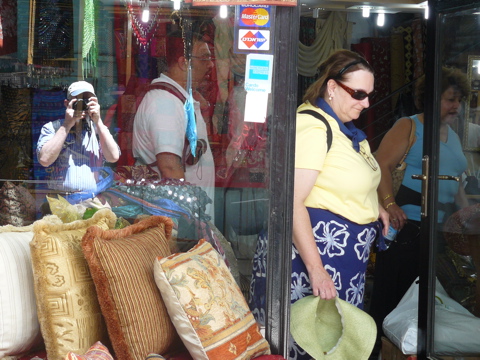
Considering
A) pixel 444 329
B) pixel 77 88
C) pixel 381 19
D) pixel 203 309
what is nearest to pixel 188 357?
pixel 203 309

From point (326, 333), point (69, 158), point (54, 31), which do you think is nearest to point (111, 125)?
point (69, 158)

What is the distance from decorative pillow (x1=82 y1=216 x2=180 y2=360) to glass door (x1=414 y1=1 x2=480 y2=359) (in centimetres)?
172

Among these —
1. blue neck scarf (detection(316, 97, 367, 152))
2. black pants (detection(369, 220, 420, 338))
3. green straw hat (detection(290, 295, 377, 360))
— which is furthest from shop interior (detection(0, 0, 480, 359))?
black pants (detection(369, 220, 420, 338))

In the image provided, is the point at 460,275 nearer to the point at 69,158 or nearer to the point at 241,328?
the point at 241,328

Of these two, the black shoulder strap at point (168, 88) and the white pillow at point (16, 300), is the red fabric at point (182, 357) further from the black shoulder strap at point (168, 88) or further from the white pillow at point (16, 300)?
the black shoulder strap at point (168, 88)

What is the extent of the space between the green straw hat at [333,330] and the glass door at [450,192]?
36.8 inches

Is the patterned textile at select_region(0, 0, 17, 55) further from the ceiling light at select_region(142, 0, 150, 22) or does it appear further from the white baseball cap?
the ceiling light at select_region(142, 0, 150, 22)

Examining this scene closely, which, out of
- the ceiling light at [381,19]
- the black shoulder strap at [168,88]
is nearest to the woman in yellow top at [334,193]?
the black shoulder strap at [168,88]

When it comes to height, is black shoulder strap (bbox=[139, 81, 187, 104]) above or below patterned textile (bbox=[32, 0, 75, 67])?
below

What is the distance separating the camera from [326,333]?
2.74 m

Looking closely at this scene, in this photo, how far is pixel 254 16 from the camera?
2.60 m

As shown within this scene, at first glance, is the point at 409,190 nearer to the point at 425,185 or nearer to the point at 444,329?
the point at 425,185

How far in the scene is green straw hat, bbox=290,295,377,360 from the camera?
8.73 feet

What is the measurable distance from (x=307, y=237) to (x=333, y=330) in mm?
399
